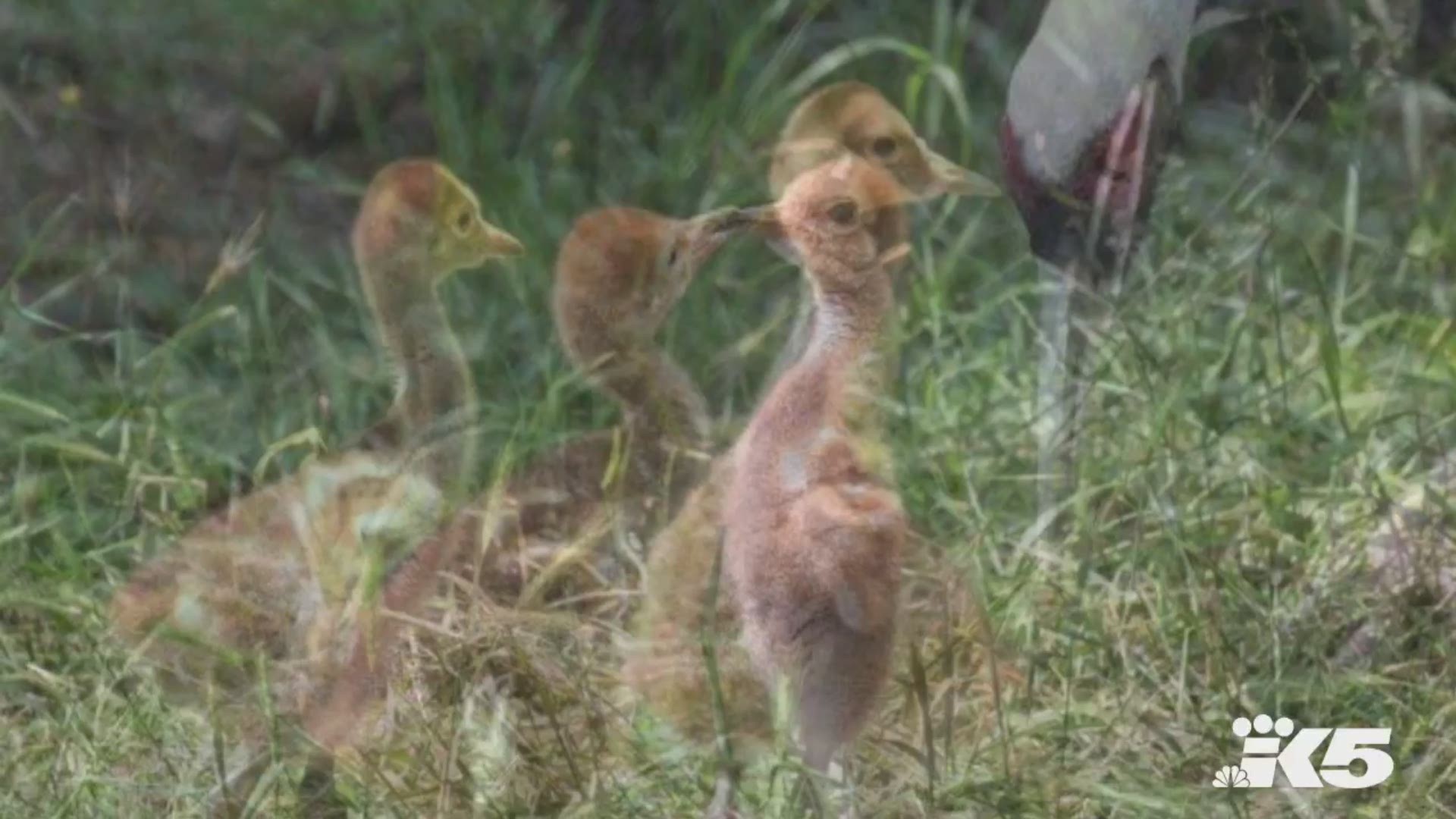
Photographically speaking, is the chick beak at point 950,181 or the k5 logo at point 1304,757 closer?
the k5 logo at point 1304,757

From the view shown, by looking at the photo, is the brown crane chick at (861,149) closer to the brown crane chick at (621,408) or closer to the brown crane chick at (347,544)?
the brown crane chick at (621,408)

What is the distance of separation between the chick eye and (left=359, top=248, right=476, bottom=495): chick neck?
0.47 m

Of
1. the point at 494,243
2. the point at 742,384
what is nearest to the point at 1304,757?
the point at 494,243

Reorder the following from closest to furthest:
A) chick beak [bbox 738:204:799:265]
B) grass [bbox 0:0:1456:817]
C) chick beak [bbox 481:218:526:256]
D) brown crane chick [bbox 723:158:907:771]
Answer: brown crane chick [bbox 723:158:907:771], chick beak [bbox 738:204:799:265], grass [bbox 0:0:1456:817], chick beak [bbox 481:218:526:256]

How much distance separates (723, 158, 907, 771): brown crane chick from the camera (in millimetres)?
2801

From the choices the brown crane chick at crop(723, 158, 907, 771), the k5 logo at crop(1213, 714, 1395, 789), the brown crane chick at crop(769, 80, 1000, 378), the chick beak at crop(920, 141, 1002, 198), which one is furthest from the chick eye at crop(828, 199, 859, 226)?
the k5 logo at crop(1213, 714, 1395, 789)

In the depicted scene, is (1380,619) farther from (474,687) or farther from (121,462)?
(121,462)

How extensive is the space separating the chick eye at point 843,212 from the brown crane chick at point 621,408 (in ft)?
0.99

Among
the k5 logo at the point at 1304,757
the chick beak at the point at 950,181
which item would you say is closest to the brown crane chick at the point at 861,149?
the chick beak at the point at 950,181

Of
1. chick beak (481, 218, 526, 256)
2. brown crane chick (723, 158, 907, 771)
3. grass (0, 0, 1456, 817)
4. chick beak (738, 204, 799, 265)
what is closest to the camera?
brown crane chick (723, 158, 907, 771)

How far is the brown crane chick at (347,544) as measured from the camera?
2.99 meters

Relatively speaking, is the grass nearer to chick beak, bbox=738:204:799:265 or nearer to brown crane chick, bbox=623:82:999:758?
Answer: brown crane chick, bbox=623:82:999:758

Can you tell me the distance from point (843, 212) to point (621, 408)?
621 mm

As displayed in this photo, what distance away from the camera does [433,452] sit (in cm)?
315
